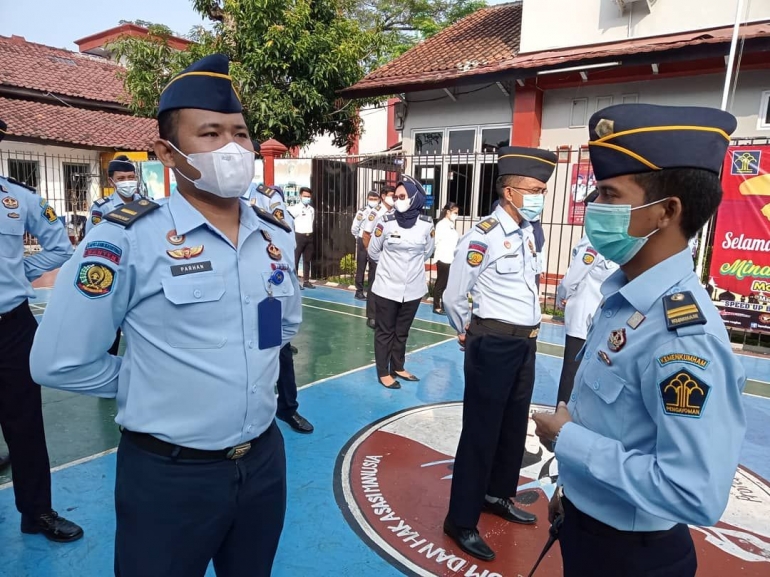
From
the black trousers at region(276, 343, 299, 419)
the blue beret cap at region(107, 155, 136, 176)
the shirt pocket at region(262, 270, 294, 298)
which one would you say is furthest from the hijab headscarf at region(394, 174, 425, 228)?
the shirt pocket at region(262, 270, 294, 298)

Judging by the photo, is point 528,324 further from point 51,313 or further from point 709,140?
point 51,313

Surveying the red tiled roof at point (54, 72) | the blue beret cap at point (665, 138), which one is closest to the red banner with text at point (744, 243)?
the blue beret cap at point (665, 138)

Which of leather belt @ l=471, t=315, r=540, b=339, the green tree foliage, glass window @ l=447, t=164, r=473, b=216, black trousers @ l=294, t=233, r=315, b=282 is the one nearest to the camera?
leather belt @ l=471, t=315, r=540, b=339

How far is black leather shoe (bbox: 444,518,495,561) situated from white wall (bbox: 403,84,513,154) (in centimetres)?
943

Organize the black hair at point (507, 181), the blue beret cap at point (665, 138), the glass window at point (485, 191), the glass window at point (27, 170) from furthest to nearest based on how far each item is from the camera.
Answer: the glass window at point (27, 170) → the glass window at point (485, 191) → the black hair at point (507, 181) → the blue beret cap at point (665, 138)

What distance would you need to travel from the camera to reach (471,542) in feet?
9.04

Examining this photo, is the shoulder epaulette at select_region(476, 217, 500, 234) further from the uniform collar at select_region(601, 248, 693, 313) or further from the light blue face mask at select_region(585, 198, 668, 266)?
the uniform collar at select_region(601, 248, 693, 313)

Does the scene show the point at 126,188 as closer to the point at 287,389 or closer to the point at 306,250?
the point at 287,389

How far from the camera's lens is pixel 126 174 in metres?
4.98

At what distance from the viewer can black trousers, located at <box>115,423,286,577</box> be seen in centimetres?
148

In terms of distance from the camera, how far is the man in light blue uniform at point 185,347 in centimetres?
147

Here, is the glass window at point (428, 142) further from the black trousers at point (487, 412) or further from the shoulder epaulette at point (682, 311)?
the shoulder epaulette at point (682, 311)

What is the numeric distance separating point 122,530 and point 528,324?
2205mm

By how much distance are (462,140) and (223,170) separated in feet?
34.9
